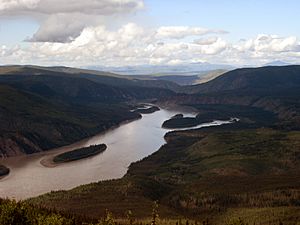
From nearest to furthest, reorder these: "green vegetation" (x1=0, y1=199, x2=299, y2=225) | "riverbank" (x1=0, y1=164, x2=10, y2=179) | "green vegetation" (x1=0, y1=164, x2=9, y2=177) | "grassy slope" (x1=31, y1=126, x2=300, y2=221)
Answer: "green vegetation" (x1=0, y1=199, x2=299, y2=225)
"grassy slope" (x1=31, y1=126, x2=300, y2=221)
"riverbank" (x1=0, y1=164, x2=10, y2=179)
"green vegetation" (x1=0, y1=164, x2=9, y2=177)

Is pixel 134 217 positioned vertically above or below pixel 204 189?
above

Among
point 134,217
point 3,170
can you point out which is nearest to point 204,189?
point 134,217

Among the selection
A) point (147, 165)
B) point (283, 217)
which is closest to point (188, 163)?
point (147, 165)

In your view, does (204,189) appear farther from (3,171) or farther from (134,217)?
(3,171)

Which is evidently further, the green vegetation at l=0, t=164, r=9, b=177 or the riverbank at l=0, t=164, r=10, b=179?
the green vegetation at l=0, t=164, r=9, b=177

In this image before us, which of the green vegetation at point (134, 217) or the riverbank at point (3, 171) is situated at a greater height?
the green vegetation at point (134, 217)

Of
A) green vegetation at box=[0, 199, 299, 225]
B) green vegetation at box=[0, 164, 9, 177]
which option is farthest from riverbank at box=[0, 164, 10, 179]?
green vegetation at box=[0, 199, 299, 225]

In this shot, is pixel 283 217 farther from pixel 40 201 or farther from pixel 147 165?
pixel 147 165

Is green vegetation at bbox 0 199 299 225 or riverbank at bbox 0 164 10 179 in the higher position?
green vegetation at bbox 0 199 299 225

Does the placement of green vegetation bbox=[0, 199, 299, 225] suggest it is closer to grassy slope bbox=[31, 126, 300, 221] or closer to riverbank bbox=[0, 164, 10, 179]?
grassy slope bbox=[31, 126, 300, 221]

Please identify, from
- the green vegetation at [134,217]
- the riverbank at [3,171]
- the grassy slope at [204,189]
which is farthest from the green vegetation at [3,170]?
the green vegetation at [134,217]

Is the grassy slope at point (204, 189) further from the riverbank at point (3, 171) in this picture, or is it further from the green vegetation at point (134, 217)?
the riverbank at point (3, 171)
